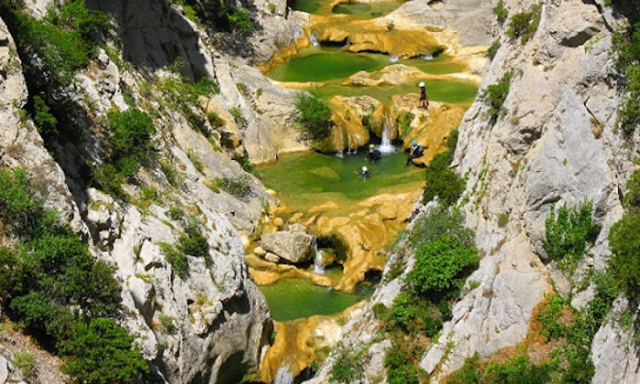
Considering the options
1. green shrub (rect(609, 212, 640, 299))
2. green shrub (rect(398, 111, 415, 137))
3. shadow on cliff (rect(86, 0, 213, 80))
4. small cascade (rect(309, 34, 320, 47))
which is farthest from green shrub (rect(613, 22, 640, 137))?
small cascade (rect(309, 34, 320, 47))

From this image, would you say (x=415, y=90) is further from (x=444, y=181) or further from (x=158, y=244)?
(x=158, y=244)

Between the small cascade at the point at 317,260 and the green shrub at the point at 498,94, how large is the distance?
1205cm

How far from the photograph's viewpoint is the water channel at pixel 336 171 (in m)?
33.0

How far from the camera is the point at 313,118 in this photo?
46.2 metres

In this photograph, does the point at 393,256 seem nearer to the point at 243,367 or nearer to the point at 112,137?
the point at 243,367

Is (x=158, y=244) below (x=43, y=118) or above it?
below

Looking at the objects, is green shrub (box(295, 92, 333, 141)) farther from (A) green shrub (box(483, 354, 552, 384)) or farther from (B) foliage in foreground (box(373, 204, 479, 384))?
(A) green shrub (box(483, 354, 552, 384))

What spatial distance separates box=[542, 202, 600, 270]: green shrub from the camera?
21156 millimetres

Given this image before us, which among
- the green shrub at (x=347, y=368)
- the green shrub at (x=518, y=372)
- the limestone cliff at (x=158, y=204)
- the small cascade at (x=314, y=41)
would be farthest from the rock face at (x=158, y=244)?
the small cascade at (x=314, y=41)

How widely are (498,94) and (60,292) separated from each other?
18.0 m

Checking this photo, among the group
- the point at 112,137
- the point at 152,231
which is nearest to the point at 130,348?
the point at 152,231

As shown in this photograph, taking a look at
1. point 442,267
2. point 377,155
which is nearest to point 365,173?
point 377,155

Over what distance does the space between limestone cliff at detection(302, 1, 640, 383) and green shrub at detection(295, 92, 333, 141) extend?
67.7 feet

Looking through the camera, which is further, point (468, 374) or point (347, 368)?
point (347, 368)
